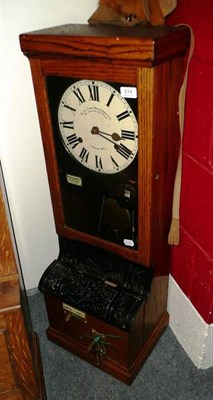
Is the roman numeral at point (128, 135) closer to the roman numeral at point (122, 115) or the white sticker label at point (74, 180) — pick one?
the roman numeral at point (122, 115)

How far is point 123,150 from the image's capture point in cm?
106

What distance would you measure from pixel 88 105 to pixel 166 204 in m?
0.43

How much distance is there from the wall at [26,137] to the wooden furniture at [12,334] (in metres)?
0.47

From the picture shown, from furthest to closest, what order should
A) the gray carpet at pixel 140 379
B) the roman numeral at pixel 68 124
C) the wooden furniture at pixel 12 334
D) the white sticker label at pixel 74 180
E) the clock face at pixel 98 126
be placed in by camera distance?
1. the gray carpet at pixel 140 379
2. the white sticker label at pixel 74 180
3. the roman numeral at pixel 68 124
4. the clock face at pixel 98 126
5. the wooden furniture at pixel 12 334

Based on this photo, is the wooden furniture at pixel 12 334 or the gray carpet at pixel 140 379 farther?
the gray carpet at pixel 140 379

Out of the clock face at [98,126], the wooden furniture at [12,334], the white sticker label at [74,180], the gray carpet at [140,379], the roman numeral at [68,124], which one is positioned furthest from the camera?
the gray carpet at [140,379]

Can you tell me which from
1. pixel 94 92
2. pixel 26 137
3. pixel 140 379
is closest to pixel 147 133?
pixel 94 92

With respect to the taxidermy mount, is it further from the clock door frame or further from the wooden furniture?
the wooden furniture

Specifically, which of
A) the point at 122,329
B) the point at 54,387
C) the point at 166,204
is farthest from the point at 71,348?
the point at 166,204

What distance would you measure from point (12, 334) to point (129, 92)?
2.40ft

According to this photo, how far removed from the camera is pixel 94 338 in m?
1.37

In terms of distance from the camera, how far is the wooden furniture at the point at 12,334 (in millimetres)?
902

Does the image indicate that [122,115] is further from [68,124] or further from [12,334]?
[12,334]

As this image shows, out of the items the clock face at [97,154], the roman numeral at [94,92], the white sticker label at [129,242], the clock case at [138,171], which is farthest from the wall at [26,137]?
the white sticker label at [129,242]
